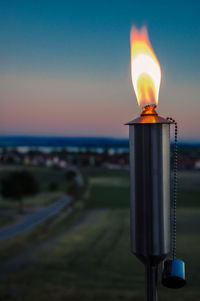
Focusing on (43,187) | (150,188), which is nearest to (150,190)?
(150,188)

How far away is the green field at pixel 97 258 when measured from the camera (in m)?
2.37

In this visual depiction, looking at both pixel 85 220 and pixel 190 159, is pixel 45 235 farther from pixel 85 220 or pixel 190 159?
pixel 190 159

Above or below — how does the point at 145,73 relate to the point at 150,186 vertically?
above

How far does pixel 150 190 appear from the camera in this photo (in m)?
0.30

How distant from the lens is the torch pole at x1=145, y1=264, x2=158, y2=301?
1.05 feet

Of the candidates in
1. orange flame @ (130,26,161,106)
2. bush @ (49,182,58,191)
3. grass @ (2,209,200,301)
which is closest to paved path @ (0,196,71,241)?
bush @ (49,182,58,191)

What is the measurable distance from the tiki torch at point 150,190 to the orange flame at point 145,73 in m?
0.08

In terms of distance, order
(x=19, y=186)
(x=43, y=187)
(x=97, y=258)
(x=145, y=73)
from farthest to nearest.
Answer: (x=43, y=187) → (x=19, y=186) → (x=97, y=258) → (x=145, y=73)

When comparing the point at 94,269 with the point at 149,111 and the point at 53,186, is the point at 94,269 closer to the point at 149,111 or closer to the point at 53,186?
the point at 53,186

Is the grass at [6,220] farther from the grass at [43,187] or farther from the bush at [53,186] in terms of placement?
→ the bush at [53,186]

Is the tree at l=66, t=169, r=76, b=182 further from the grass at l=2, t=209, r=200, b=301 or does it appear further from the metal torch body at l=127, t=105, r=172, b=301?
the metal torch body at l=127, t=105, r=172, b=301

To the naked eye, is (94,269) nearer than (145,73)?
No

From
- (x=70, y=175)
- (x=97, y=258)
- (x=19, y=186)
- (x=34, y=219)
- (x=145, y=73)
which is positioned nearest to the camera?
(x=145, y=73)

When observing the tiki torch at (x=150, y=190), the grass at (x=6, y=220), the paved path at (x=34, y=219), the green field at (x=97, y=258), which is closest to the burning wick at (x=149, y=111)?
the tiki torch at (x=150, y=190)
